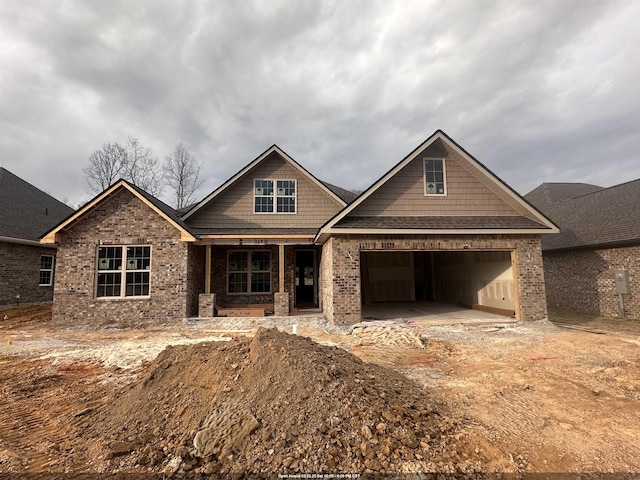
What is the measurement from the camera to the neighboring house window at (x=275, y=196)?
46.1 ft

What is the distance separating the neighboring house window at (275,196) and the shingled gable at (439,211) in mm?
3048

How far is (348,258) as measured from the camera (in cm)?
1049

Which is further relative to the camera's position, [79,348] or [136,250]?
[136,250]

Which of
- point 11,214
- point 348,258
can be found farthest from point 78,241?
point 348,258

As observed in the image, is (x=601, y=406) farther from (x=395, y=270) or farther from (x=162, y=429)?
(x=395, y=270)

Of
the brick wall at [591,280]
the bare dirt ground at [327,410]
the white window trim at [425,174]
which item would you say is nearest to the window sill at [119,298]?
the bare dirt ground at [327,410]

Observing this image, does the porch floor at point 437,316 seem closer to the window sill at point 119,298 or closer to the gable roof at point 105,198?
the gable roof at point 105,198

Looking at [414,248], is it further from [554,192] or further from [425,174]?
[554,192]

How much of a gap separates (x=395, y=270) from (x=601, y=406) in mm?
13020

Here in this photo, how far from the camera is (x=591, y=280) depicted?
13844 mm

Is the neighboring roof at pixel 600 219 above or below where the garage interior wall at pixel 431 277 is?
above

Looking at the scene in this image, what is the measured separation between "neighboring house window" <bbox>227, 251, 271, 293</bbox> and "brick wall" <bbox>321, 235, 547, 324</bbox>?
3.98 metres

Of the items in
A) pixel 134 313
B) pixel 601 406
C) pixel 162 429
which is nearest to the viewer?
pixel 162 429

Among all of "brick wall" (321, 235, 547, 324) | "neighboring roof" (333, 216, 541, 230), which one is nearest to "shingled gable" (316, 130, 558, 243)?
"neighboring roof" (333, 216, 541, 230)
